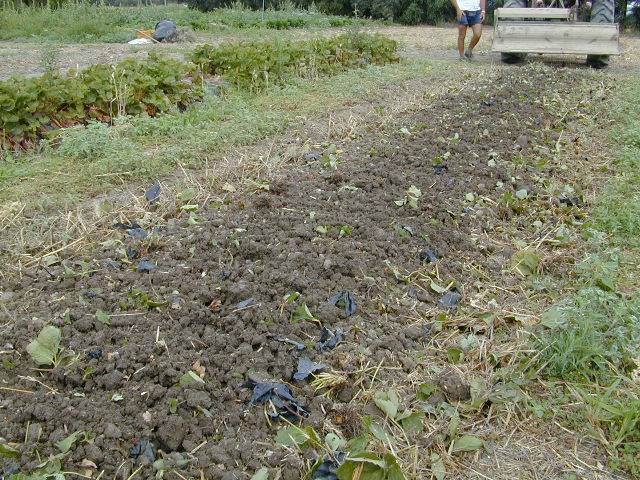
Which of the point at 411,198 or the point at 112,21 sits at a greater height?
the point at 112,21

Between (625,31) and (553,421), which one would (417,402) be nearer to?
(553,421)

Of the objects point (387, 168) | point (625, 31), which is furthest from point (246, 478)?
point (625, 31)

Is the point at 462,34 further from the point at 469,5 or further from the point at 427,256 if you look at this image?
the point at 427,256

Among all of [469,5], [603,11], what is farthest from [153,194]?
[603,11]

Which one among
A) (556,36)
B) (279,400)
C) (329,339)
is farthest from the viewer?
(556,36)

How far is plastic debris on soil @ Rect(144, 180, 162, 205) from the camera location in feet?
13.5

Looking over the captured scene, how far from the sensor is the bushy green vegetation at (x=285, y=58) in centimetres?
734

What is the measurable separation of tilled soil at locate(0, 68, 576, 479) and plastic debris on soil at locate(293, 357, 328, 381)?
1.2 inches

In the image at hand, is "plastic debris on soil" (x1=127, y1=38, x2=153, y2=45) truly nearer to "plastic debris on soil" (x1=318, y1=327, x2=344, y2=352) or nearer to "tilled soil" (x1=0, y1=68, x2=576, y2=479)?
"tilled soil" (x1=0, y1=68, x2=576, y2=479)

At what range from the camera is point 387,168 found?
4.64 metres

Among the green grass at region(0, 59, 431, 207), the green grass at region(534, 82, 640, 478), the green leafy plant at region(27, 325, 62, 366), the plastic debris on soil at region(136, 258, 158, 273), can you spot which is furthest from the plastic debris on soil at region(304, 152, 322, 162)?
the green leafy plant at region(27, 325, 62, 366)

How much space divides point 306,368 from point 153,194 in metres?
1.97

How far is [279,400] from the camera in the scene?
8.05ft

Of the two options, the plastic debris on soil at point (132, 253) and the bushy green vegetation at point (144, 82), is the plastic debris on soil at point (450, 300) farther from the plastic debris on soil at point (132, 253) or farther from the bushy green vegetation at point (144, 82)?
the bushy green vegetation at point (144, 82)
